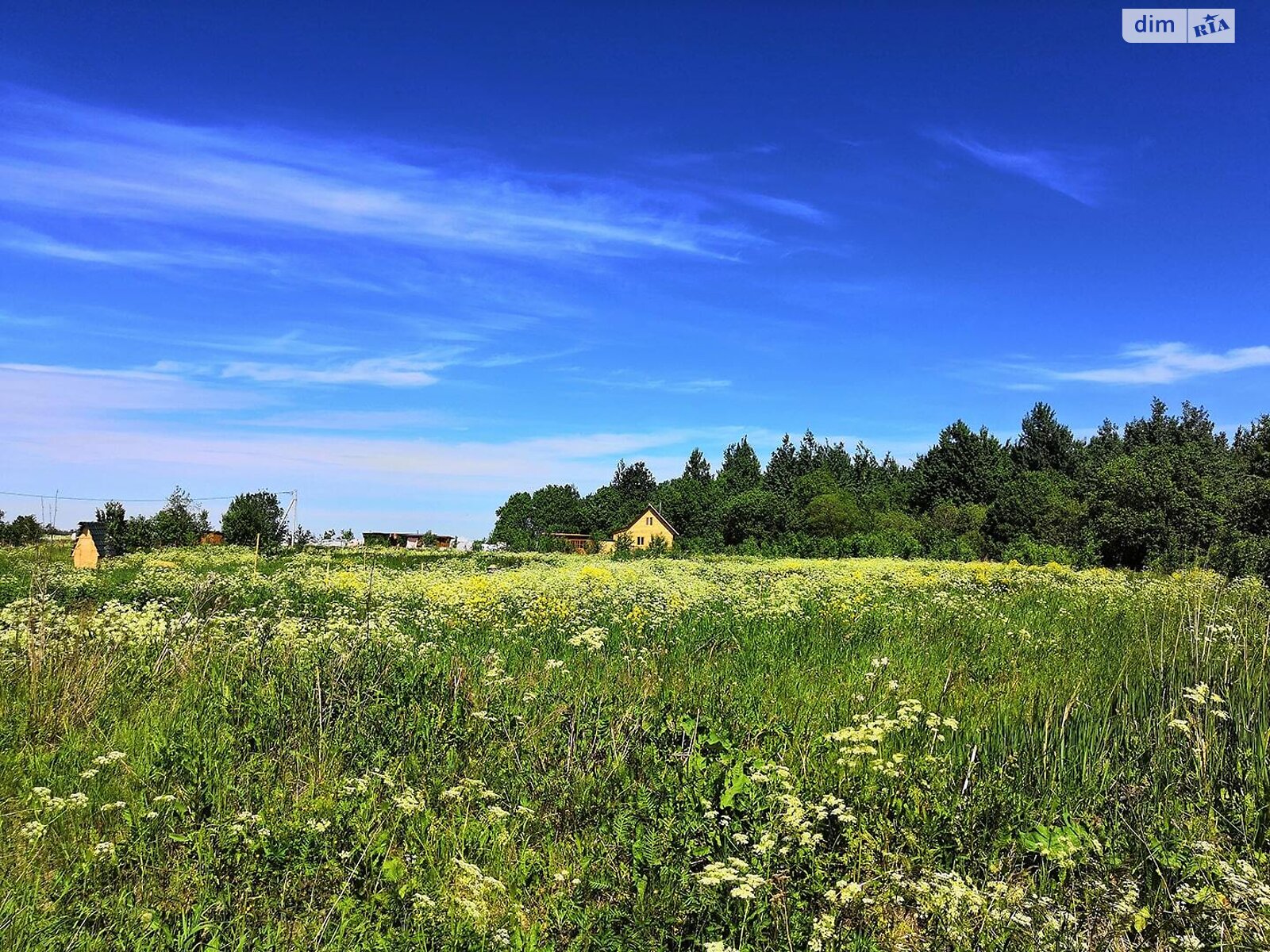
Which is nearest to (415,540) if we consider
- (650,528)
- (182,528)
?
(182,528)

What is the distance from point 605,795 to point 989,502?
74.7 metres

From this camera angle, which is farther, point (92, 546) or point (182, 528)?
point (182, 528)

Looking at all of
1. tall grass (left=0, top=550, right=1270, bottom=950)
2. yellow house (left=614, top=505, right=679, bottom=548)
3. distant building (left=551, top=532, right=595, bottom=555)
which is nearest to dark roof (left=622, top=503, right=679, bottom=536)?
yellow house (left=614, top=505, right=679, bottom=548)

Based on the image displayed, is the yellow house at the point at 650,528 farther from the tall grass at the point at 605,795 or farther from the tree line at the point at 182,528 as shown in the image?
the tall grass at the point at 605,795

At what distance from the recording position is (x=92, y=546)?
85.3 ft

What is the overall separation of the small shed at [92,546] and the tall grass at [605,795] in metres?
21.8

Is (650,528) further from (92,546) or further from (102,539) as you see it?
(92,546)

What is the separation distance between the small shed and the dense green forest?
72.7 ft

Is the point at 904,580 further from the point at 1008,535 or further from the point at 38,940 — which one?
the point at 1008,535

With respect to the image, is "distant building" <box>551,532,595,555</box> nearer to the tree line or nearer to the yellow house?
the yellow house

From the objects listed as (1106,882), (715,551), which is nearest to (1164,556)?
(715,551)

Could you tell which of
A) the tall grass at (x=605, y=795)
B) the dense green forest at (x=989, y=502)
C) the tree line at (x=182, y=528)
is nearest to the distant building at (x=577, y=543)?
the dense green forest at (x=989, y=502)

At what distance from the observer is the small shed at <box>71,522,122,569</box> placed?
25.5 m

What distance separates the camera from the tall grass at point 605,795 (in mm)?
3031
